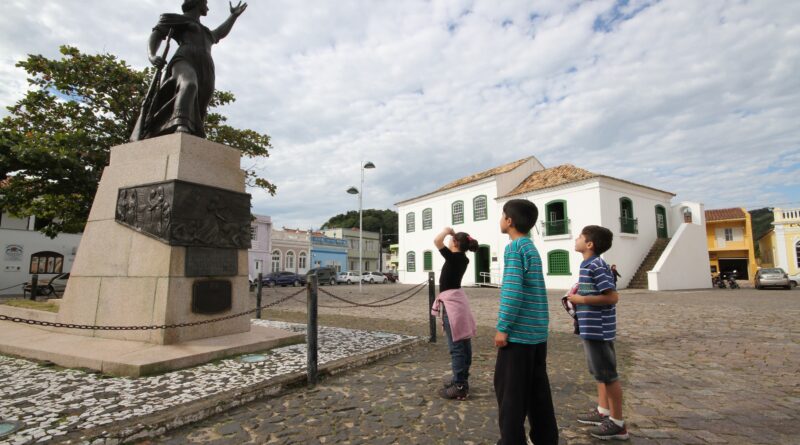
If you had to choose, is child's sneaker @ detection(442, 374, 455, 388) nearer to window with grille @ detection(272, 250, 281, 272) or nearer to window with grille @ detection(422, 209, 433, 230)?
window with grille @ detection(422, 209, 433, 230)

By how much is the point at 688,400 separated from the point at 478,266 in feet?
71.0

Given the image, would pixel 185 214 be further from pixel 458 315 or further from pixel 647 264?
pixel 647 264

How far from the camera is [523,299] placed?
229cm

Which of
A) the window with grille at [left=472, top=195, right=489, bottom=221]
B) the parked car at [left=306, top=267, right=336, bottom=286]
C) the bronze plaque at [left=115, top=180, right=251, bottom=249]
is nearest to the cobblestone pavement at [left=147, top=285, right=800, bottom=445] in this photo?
the bronze plaque at [left=115, top=180, right=251, bottom=249]

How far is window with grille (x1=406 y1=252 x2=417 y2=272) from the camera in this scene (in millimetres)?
28684

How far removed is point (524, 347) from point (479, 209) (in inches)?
896

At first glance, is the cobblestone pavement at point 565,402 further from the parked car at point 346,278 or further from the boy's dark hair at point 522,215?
the parked car at point 346,278

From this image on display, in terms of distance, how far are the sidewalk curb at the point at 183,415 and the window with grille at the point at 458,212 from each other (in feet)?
72.4

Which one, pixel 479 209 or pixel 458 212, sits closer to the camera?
pixel 479 209

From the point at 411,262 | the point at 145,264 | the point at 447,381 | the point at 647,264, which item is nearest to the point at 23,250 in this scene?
the point at 411,262

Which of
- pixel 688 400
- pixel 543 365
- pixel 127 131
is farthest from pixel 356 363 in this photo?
pixel 127 131

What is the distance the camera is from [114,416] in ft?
8.96

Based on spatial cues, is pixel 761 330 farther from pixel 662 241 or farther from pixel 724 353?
pixel 662 241

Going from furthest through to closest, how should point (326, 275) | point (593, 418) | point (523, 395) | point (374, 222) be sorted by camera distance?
point (374, 222)
point (326, 275)
point (593, 418)
point (523, 395)
